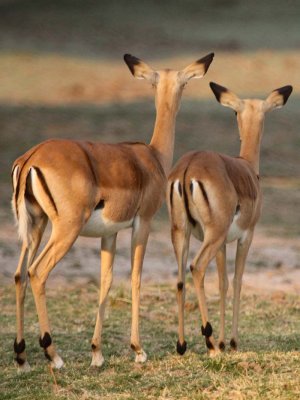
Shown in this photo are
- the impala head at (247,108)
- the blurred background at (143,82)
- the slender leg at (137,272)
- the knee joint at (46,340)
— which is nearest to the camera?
the knee joint at (46,340)

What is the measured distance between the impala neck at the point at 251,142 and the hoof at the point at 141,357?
76.8 inches

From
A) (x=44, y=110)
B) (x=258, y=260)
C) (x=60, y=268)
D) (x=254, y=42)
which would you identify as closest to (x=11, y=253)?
(x=60, y=268)

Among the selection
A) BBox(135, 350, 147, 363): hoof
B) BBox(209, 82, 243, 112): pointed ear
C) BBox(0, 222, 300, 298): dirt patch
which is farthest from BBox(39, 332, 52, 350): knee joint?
BBox(0, 222, 300, 298): dirt patch

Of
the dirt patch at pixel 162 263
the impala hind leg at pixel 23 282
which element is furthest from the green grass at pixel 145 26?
the impala hind leg at pixel 23 282

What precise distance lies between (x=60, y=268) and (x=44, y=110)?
12.3 m

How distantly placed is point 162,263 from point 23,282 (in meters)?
5.59

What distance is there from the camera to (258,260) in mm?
13570

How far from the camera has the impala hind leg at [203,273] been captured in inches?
308

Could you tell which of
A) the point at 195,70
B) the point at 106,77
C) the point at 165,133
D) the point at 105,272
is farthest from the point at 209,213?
the point at 106,77

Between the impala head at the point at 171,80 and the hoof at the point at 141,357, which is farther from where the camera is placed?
the impala head at the point at 171,80

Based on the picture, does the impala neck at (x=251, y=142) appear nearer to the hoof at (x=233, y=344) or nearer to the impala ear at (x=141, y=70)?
the impala ear at (x=141, y=70)

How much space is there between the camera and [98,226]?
7.73 meters

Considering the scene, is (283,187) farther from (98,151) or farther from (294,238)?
(98,151)

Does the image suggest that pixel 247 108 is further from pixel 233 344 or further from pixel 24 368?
pixel 24 368
